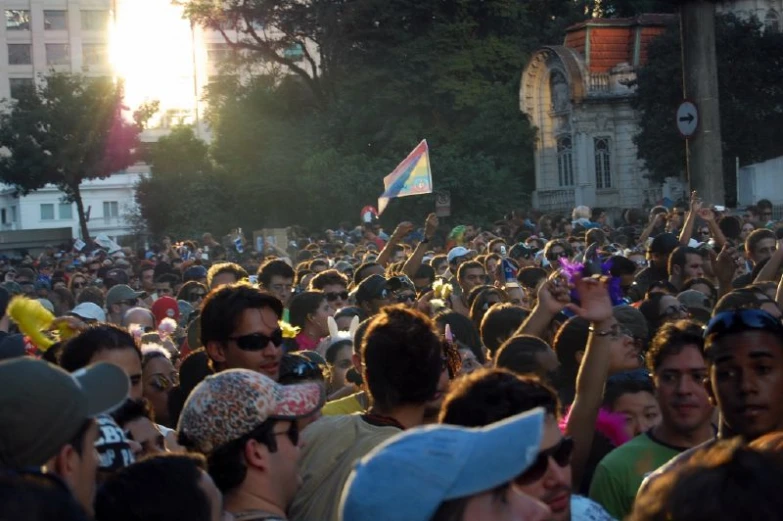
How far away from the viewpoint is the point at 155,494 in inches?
136

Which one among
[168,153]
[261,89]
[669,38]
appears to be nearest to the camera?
[669,38]

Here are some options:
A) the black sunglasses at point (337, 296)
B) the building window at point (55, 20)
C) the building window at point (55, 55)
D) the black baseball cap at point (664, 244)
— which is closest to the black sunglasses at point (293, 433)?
the black sunglasses at point (337, 296)

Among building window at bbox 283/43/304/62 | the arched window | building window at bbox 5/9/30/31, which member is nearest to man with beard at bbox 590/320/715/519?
the arched window

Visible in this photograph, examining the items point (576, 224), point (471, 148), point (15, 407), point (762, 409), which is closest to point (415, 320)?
point (762, 409)

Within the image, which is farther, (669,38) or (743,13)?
(743,13)

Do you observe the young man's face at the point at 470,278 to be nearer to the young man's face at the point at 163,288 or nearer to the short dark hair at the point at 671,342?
the young man's face at the point at 163,288

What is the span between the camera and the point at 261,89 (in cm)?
5172

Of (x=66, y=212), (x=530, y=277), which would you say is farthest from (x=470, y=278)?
(x=66, y=212)

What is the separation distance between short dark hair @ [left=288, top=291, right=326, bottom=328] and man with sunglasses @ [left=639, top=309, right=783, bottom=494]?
4.64m

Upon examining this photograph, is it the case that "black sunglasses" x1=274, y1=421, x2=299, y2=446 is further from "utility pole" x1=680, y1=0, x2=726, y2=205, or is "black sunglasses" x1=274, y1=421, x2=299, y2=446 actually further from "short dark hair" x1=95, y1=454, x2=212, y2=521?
"utility pole" x1=680, y1=0, x2=726, y2=205

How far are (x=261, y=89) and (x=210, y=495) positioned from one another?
48.9 meters

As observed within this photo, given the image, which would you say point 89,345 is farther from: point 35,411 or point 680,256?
point 680,256

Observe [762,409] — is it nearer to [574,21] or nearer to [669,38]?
[669,38]

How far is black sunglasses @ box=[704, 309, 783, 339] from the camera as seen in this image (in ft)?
15.0
